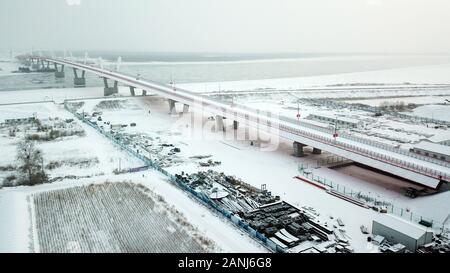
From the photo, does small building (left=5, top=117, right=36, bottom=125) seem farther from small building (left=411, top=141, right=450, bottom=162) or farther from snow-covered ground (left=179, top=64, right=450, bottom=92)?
small building (left=411, top=141, right=450, bottom=162)

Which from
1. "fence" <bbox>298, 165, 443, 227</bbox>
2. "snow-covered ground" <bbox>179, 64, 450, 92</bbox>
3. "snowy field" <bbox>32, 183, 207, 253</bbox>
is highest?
"snow-covered ground" <bbox>179, 64, 450, 92</bbox>

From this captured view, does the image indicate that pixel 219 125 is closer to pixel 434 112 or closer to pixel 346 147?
pixel 346 147

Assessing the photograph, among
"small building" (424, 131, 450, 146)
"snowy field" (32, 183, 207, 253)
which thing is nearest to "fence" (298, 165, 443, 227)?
"snowy field" (32, 183, 207, 253)

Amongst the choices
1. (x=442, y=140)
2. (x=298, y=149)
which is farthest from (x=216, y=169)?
(x=442, y=140)

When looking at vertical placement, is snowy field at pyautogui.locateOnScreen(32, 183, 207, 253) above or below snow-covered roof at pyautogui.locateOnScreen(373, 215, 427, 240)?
below

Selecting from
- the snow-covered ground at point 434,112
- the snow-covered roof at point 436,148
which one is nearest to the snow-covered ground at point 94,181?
the snow-covered roof at point 436,148
